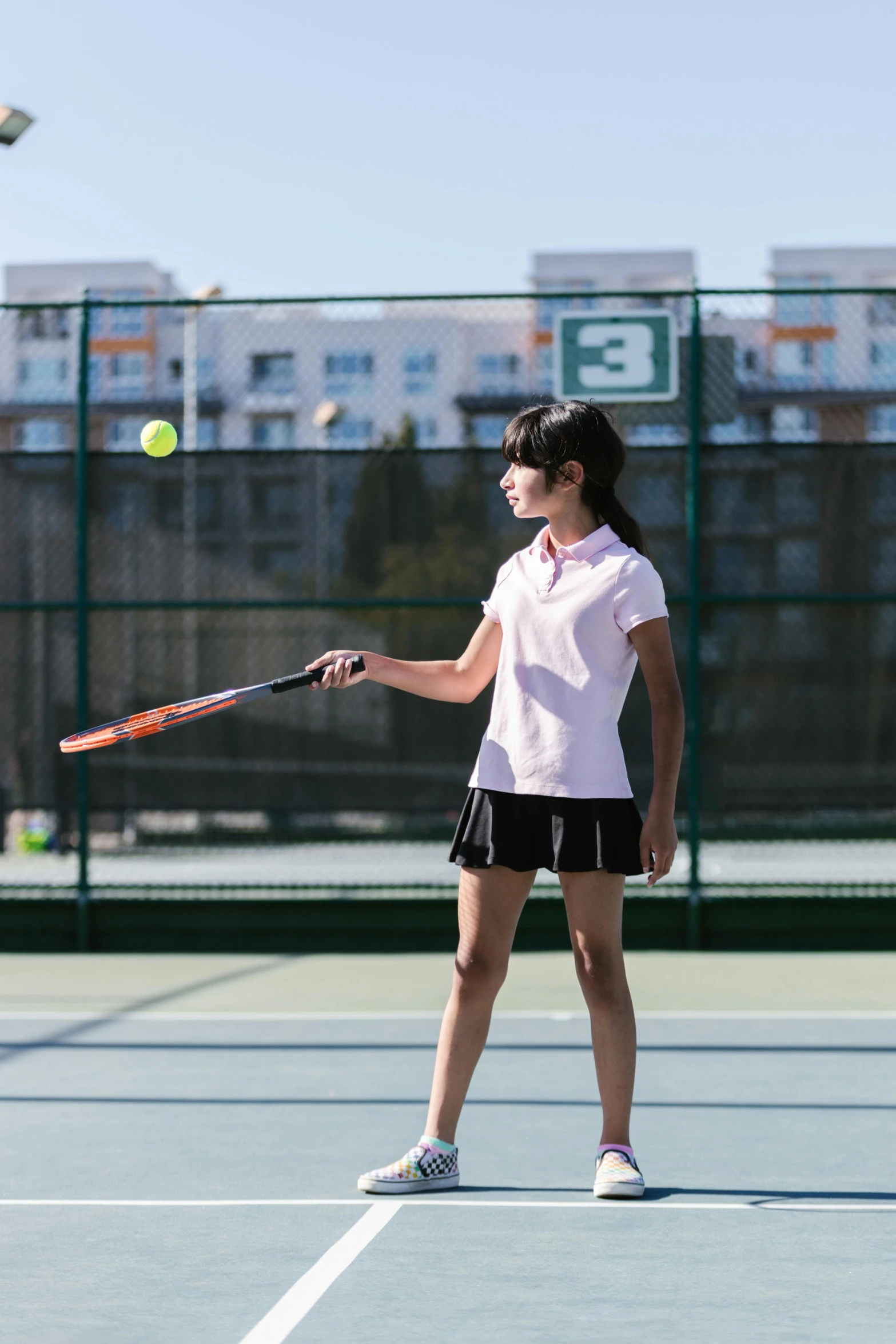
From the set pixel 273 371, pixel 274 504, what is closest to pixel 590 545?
pixel 274 504

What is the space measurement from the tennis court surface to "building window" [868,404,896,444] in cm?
1094

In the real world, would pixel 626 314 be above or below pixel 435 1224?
above

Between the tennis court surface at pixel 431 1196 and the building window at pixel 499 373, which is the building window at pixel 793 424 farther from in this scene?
the building window at pixel 499 373

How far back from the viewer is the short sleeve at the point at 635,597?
140 inches

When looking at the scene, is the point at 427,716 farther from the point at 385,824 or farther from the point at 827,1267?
the point at 827,1267

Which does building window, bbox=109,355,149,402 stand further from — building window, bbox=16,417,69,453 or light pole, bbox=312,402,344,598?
light pole, bbox=312,402,344,598

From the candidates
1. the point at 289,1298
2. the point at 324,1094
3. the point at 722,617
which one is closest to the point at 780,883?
the point at 722,617

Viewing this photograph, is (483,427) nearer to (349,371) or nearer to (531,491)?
(349,371)

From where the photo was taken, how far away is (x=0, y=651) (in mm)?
8906

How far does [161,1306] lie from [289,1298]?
0.22 metres

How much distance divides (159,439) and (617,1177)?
9.85 ft

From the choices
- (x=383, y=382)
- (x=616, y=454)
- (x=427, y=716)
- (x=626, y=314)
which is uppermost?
(x=383, y=382)

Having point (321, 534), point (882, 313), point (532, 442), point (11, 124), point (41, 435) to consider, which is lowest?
point (532, 442)

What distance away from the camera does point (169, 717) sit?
395 cm
